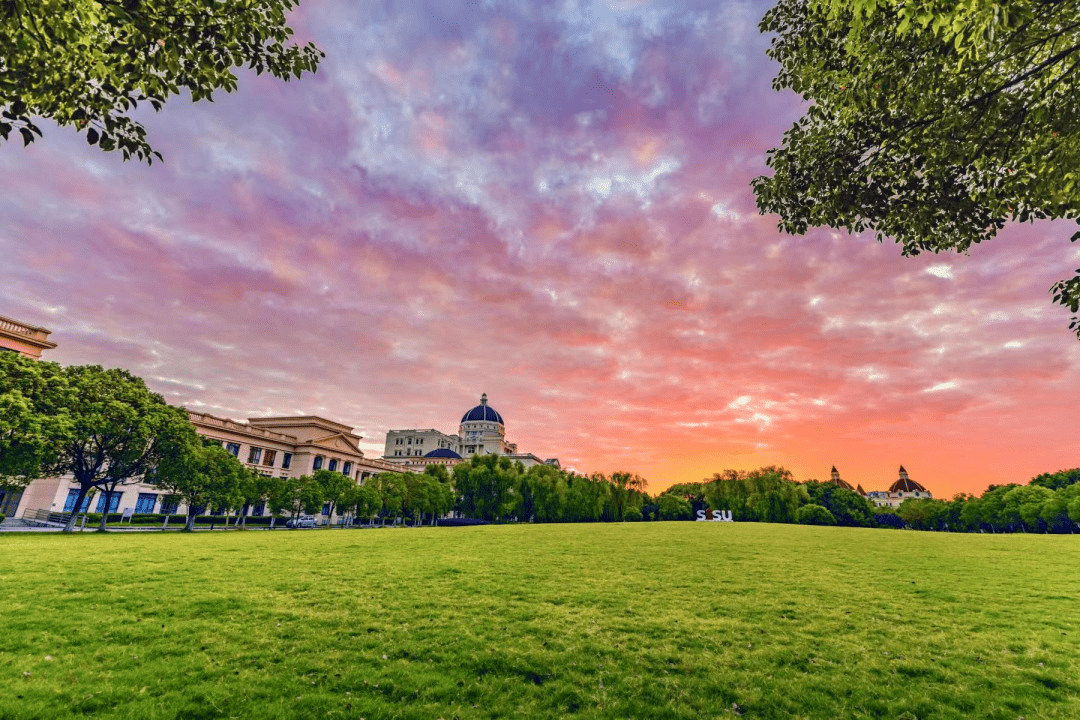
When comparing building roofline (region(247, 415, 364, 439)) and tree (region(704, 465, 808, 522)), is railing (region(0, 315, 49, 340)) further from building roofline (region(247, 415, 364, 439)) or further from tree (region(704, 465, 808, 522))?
tree (region(704, 465, 808, 522))

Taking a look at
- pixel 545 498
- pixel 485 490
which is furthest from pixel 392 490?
pixel 545 498

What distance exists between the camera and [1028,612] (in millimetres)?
13266

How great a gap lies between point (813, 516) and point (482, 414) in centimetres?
12553

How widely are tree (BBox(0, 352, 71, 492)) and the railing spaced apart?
1857cm

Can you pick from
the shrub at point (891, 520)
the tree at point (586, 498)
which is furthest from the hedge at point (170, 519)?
the shrub at point (891, 520)

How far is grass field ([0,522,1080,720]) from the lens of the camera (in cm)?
696

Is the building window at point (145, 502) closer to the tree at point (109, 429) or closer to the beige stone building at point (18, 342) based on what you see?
the beige stone building at point (18, 342)

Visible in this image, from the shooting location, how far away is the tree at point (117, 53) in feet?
21.4

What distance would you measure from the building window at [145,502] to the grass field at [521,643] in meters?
57.1

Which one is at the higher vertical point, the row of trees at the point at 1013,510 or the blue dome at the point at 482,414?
the blue dome at the point at 482,414

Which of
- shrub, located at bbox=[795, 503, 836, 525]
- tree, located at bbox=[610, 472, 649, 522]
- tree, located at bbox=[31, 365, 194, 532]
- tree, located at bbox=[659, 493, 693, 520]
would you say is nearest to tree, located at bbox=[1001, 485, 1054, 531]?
shrub, located at bbox=[795, 503, 836, 525]

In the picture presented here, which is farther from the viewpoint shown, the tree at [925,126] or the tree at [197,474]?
the tree at [197,474]

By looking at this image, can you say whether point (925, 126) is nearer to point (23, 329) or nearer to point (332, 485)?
point (332, 485)

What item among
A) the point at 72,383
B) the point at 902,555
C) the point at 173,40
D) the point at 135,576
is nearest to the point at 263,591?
the point at 135,576
